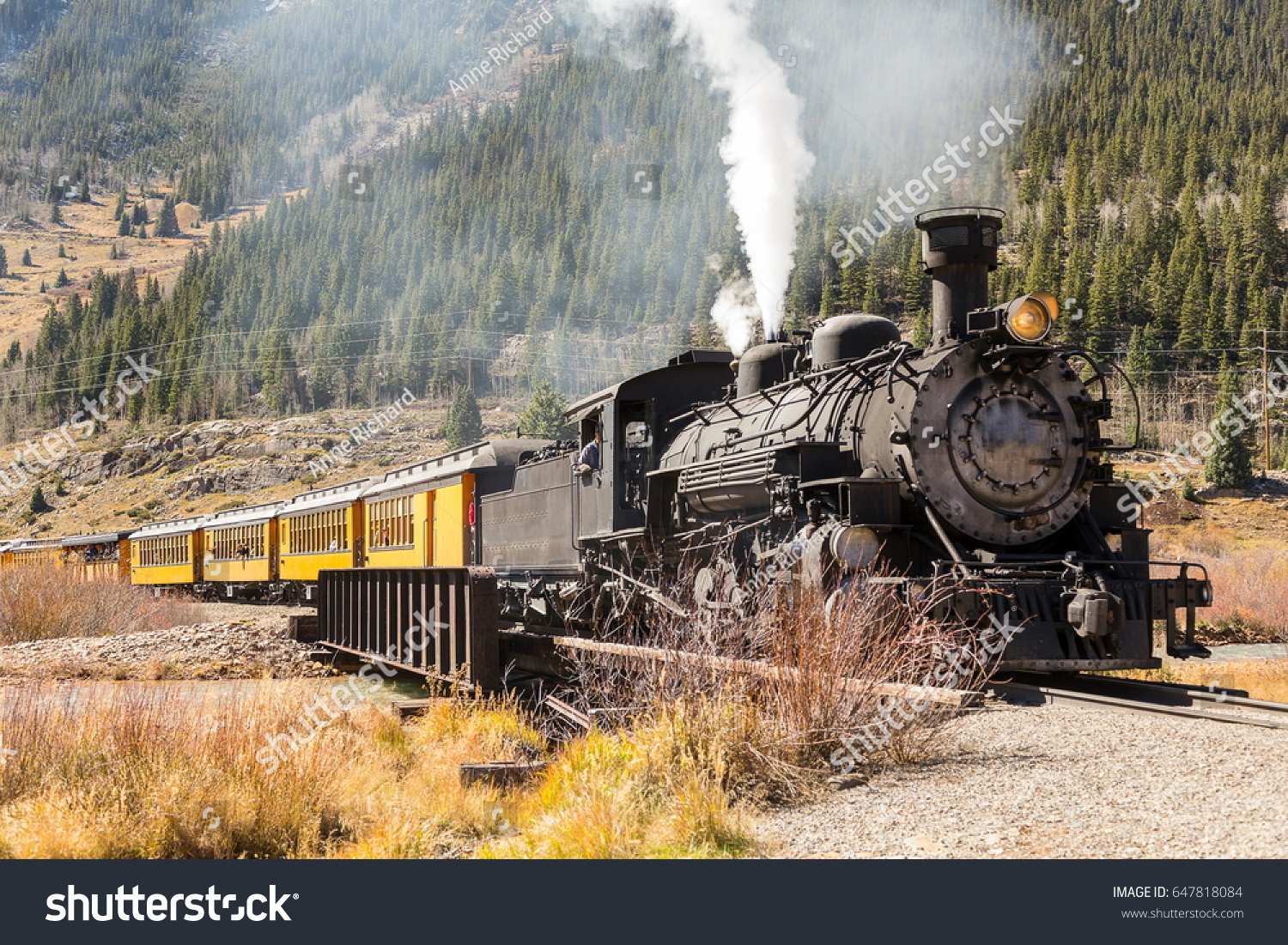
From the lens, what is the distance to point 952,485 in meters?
10.3

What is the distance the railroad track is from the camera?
26.8 ft

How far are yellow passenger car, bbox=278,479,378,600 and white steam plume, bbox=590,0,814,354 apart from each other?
10.8m

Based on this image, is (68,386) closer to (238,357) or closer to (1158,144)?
(238,357)

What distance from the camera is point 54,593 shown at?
26.1 meters

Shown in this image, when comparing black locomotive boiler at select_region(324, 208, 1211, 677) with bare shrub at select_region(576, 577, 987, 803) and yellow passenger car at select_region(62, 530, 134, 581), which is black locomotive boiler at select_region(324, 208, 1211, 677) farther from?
yellow passenger car at select_region(62, 530, 134, 581)

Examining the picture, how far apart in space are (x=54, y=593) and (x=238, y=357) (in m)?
99.0

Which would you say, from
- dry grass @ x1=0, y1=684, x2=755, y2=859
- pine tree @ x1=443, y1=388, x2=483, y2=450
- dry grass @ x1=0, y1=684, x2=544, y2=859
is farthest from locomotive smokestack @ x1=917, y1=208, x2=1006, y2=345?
pine tree @ x1=443, y1=388, x2=483, y2=450

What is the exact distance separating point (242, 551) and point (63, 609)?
1173cm

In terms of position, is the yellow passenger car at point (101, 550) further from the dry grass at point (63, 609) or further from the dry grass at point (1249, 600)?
the dry grass at point (1249, 600)

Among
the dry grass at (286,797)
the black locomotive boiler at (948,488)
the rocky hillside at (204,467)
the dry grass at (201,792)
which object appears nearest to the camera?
the dry grass at (286,797)

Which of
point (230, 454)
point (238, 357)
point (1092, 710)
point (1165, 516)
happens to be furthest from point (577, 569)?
point (238, 357)

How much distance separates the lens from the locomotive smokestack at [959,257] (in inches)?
432

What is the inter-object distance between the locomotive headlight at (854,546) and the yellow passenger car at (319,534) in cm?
1896

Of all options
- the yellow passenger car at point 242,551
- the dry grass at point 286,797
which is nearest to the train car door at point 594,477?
the dry grass at point 286,797
